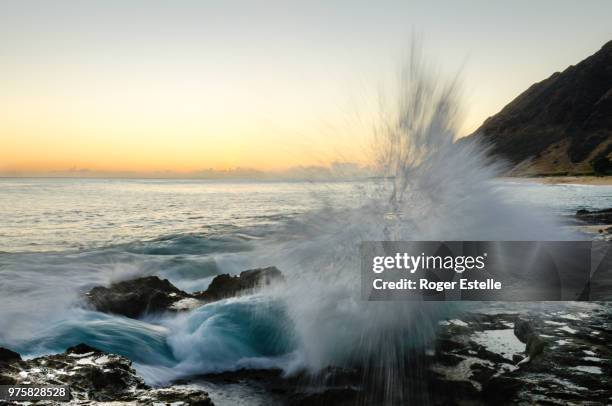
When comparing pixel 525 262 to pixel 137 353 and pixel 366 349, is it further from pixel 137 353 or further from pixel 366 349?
pixel 137 353

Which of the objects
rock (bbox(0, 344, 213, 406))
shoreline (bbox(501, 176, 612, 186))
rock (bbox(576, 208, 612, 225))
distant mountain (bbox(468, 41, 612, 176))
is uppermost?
distant mountain (bbox(468, 41, 612, 176))

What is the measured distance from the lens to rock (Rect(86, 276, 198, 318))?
975 cm

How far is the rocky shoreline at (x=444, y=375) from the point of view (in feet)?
17.1

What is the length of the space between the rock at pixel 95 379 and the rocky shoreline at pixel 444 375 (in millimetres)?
11

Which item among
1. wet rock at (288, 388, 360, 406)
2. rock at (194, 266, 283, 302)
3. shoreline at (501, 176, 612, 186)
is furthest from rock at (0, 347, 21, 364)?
shoreline at (501, 176, 612, 186)

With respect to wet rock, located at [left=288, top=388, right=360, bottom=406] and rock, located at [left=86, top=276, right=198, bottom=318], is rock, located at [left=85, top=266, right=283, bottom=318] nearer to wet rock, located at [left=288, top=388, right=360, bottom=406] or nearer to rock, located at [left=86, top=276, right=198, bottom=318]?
rock, located at [left=86, top=276, right=198, bottom=318]

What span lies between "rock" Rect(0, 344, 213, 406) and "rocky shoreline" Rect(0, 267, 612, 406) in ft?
0.03

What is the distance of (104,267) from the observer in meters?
17.3

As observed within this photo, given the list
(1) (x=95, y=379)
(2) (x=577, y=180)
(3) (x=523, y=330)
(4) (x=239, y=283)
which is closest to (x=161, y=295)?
(4) (x=239, y=283)

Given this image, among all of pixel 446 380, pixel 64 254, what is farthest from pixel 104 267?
pixel 446 380

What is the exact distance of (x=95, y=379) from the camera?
5.51 meters

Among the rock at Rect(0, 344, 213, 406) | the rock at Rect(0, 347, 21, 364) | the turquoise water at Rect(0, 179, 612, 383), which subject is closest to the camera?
the rock at Rect(0, 344, 213, 406)

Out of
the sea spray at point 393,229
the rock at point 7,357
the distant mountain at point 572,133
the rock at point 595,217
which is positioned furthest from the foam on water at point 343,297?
the distant mountain at point 572,133

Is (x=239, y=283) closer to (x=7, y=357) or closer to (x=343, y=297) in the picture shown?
(x=343, y=297)
